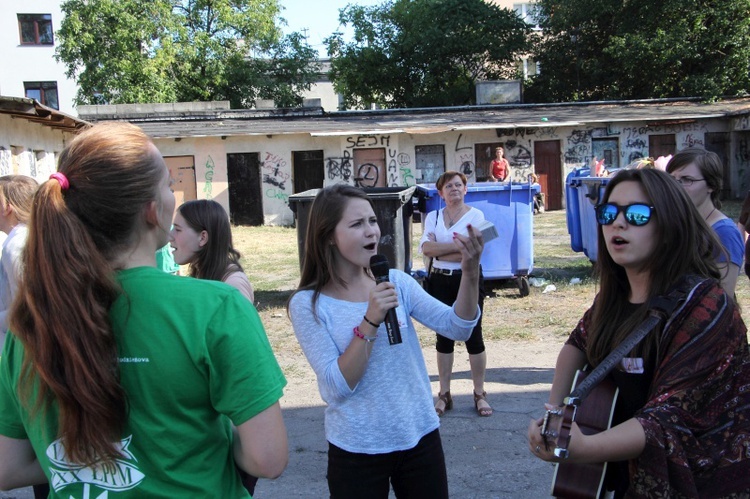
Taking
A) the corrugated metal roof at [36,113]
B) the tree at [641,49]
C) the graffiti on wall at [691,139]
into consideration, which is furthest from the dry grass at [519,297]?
the tree at [641,49]

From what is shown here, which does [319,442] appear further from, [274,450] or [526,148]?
[526,148]

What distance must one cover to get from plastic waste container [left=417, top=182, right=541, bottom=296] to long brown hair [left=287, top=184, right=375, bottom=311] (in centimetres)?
649

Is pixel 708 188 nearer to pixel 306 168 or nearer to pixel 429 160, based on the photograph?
pixel 429 160

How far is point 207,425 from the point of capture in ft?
5.21

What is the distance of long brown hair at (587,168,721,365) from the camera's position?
6.78 feet

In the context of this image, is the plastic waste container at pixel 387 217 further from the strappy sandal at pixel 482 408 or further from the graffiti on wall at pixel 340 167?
the graffiti on wall at pixel 340 167

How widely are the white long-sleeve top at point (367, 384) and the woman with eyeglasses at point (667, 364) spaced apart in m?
0.76

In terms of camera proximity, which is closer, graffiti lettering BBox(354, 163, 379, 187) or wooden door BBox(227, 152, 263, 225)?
wooden door BBox(227, 152, 263, 225)

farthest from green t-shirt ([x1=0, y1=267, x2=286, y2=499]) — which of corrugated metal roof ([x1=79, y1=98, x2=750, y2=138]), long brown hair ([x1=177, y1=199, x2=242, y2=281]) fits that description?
corrugated metal roof ([x1=79, y1=98, x2=750, y2=138])

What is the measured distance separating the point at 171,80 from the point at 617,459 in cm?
3698

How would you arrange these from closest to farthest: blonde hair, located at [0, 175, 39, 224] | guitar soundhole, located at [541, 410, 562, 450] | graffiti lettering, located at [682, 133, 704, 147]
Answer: guitar soundhole, located at [541, 410, 562, 450] → blonde hair, located at [0, 175, 39, 224] → graffiti lettering, located at [682, 133, 704, 147]

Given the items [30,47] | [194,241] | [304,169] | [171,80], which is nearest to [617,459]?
[194,241]

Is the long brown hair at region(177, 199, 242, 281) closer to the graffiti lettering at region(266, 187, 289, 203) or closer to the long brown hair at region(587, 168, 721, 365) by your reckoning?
the long brown hair at region(587, 168, 721, 365)

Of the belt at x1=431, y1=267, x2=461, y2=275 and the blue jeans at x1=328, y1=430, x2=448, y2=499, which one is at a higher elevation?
the belt at x1=431, y1=267, x2=461, y2=275
